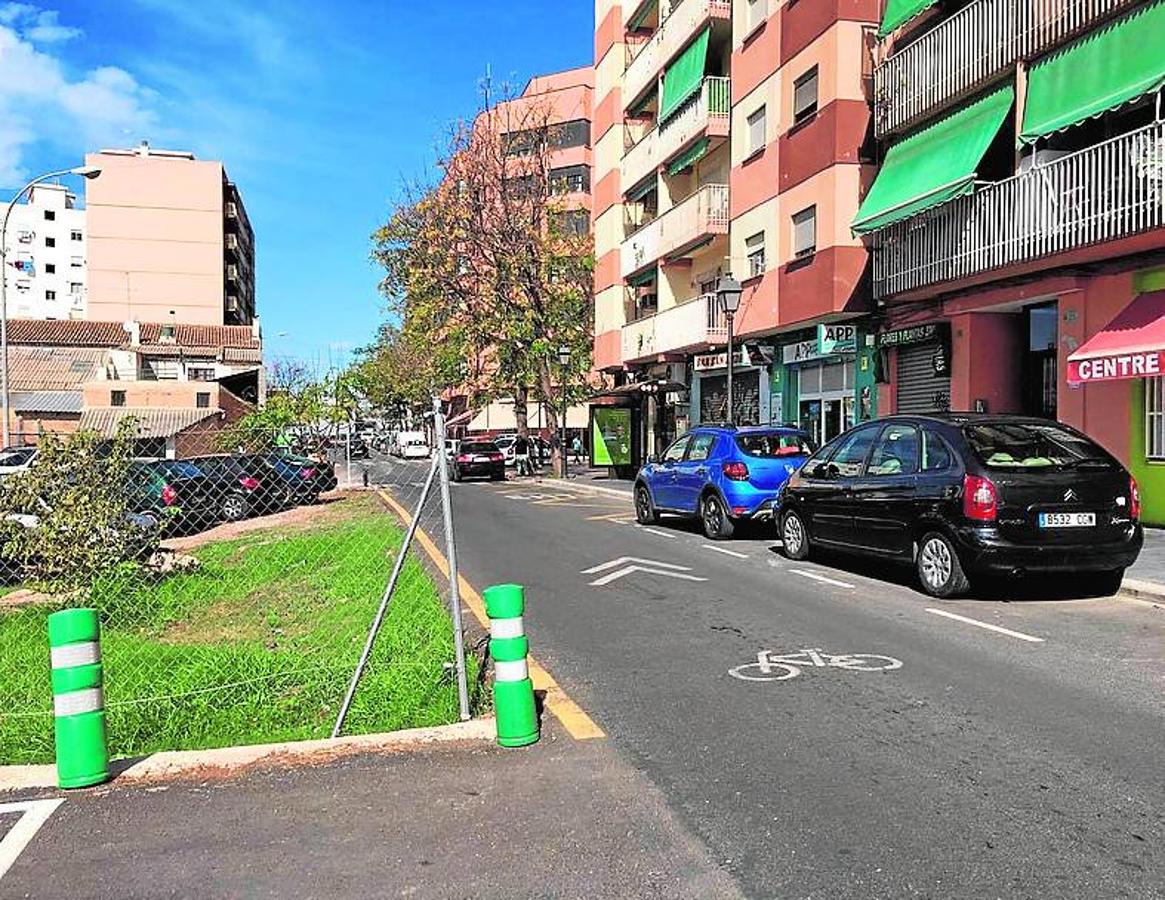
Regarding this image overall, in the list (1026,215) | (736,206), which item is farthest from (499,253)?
(1026,215)

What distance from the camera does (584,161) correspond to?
202ft

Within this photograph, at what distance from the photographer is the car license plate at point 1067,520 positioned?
8.61m

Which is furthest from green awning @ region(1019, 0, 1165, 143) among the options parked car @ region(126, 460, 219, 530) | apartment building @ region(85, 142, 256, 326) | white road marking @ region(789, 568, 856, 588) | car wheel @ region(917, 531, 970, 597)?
apartment building @ region(85, 142, 256, 326)

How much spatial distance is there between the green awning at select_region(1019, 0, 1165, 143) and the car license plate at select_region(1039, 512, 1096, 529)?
6.88 m

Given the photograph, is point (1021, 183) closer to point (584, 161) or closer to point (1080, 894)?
point (1080, 894)

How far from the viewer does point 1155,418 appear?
14062mm

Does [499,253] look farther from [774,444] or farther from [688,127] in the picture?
[774,444]

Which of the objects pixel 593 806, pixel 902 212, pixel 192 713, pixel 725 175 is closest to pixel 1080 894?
pixel 593 806

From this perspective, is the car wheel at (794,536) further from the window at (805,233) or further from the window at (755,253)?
the window at (755,253)

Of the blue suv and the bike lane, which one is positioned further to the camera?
the blue suv

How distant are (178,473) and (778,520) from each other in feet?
24.5

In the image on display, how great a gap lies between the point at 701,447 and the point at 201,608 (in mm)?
8183

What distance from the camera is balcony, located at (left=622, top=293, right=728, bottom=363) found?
2614 cm

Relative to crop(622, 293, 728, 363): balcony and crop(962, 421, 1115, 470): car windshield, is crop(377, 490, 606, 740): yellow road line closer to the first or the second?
crop(962, 421, 1115, 470): car windshield
